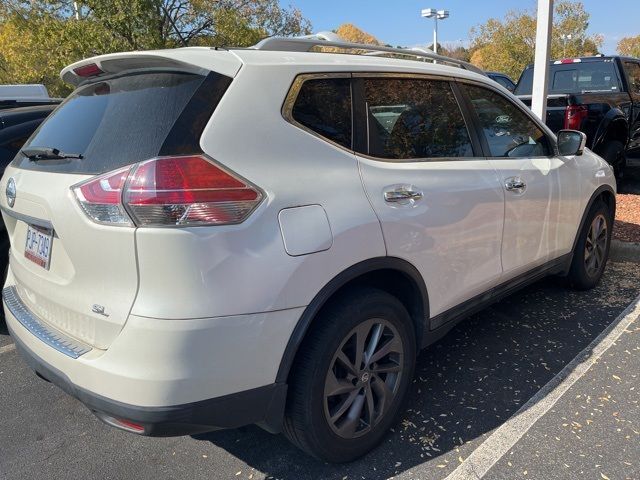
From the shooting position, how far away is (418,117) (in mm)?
2883

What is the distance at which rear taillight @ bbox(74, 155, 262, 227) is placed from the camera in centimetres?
186

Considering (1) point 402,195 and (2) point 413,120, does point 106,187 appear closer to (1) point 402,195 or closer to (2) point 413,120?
(1) point 402,195

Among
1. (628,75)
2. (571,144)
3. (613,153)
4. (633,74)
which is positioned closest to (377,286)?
(571,144)

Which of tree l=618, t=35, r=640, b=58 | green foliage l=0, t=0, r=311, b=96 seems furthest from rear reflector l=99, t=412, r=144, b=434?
tree l=618, t=35, r=640, b=58

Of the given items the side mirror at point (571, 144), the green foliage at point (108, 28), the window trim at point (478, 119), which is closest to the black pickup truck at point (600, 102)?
the side mirror at point (571, 144)

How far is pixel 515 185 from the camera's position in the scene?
3252mm

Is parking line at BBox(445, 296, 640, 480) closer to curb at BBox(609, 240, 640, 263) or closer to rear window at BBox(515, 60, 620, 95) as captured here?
curb at BBox(609, 240, 640, 263)

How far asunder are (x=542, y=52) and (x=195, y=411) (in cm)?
568

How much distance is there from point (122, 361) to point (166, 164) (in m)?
0.71

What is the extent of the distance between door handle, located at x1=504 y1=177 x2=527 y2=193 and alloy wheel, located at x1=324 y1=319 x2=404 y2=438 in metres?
1.21

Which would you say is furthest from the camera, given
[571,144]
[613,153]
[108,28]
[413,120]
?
[108,28]

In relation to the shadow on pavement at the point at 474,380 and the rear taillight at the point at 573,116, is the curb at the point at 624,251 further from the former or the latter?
the rear taillight at the point at 573,116

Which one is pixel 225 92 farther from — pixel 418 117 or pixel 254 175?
pixel 418 117

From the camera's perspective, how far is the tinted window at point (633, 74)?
27.6 ft
